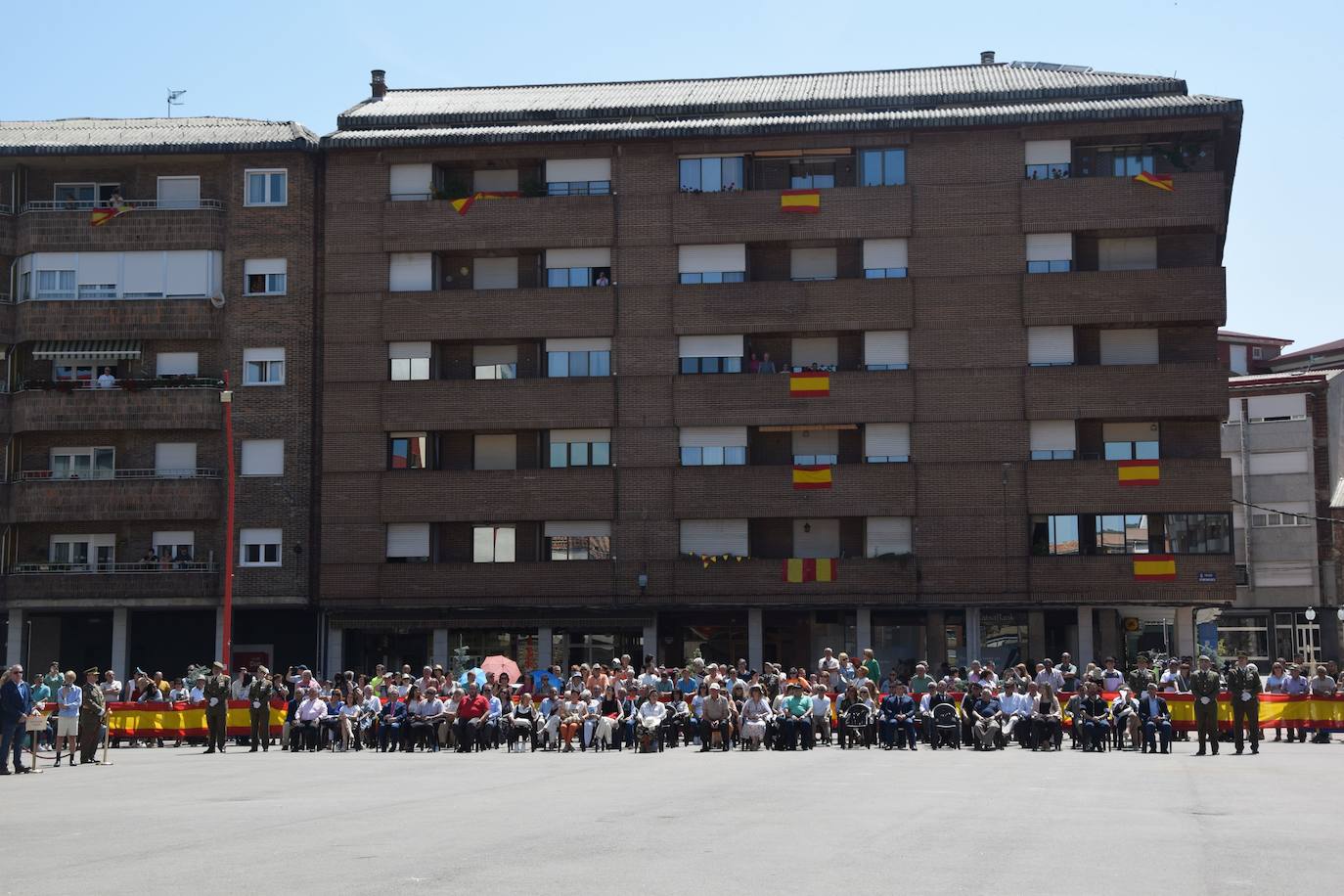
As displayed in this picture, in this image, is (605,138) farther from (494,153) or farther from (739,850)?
(739,850)

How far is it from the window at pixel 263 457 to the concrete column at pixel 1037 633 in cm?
2526

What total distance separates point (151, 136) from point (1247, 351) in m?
69.8

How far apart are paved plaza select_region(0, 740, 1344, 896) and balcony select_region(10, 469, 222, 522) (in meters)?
26.6

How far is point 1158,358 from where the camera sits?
180ft

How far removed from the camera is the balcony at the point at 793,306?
181ft

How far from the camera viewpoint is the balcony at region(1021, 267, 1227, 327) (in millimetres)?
53750

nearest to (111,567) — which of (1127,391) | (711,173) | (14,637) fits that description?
(14,637)

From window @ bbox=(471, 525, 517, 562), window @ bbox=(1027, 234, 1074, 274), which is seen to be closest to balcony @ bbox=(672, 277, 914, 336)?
window @ bbox=(1027, 234, 1074, 274)

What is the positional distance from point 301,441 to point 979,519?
22.7m

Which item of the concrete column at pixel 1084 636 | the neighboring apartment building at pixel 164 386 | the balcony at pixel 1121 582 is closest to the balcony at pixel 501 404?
the neighboring apartment building at pixel 164 386

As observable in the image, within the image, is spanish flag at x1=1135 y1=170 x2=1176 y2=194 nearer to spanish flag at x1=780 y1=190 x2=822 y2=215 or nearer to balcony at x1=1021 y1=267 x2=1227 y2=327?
balcony at x1=1021 y1=267 x2=1227 y2=327

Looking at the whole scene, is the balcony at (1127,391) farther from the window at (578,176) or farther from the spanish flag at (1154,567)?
the window at (578,176)

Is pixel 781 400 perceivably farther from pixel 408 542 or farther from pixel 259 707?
pixel 259 707

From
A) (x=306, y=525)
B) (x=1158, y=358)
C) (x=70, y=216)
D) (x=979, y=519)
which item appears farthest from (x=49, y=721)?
(x=1158, y=358)
